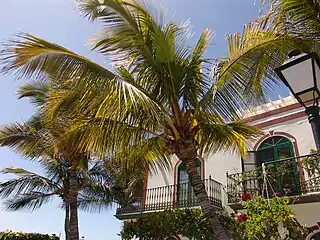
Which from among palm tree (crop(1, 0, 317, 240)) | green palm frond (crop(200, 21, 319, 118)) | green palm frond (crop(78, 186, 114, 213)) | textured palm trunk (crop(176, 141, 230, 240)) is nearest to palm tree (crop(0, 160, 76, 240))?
green palm frond (crop(78, 186, 114, 213))

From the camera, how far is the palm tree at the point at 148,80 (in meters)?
6.23

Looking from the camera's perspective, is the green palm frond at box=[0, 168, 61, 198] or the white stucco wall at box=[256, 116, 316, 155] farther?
the green palm frond at box=[0, 168, 61, 198]

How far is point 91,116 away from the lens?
704 centimetres

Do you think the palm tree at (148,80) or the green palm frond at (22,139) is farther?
the green palm frond at (22,139)

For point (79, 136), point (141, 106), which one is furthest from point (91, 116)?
point (141, 106)

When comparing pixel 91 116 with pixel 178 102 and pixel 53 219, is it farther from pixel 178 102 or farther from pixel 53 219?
pixel 53 219

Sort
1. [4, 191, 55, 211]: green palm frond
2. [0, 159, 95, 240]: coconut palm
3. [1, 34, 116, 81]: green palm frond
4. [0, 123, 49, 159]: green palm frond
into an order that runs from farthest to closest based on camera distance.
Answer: [4, 191, 55, 211]: green palm frond → [0, 159, 95, 240]: coconut palm → [0, 123, 49, 159]: green palm frond → [1, 34, 116, 81]: green palm frond

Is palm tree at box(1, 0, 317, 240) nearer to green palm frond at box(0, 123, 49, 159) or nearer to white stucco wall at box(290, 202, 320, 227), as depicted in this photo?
green palm frond at box(0, 123, 49, 159)

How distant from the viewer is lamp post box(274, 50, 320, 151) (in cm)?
379

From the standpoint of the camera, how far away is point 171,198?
1380 centimetres

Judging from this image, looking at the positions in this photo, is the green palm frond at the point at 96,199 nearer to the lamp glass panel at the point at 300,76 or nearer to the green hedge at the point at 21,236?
the green hedge at the point at 21,236

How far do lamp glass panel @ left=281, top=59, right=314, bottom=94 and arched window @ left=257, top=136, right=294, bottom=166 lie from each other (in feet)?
27.9

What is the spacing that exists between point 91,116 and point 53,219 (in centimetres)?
1177

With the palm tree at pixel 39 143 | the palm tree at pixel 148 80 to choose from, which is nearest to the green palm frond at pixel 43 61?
the palm tree at pixel 148 80
